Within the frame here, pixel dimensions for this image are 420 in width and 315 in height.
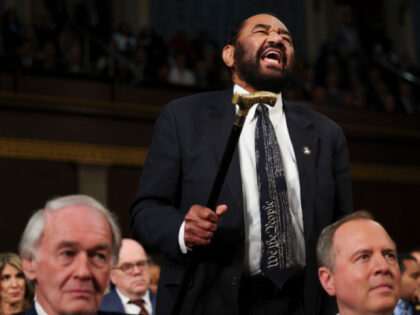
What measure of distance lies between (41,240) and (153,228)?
1.76 feet

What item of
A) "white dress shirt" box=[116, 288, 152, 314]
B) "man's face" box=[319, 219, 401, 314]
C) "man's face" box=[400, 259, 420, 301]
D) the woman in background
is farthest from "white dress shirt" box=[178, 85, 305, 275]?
"man's face" box=[400, 259, 420, 301]

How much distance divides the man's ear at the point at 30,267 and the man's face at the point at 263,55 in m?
0.90

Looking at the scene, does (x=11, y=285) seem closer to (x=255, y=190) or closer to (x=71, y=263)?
(x=255, y=190)

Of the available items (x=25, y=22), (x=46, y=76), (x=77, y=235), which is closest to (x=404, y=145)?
(x=46, y=76)

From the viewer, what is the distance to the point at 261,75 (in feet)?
7.27

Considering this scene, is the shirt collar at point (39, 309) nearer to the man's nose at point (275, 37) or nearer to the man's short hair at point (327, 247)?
the man's short hair at point (327, 247)

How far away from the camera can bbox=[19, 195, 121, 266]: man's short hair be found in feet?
5.36

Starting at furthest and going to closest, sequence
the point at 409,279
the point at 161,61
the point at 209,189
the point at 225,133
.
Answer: the point at 161,61 < the point at 409,279 < the point at 225,133 < the point at 209,189

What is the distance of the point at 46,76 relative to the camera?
7.71 m

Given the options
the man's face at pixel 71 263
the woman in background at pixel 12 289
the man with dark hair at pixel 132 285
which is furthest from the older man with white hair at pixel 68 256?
the man with dark hair at pixel 132 285

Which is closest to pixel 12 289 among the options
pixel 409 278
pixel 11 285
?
pixel 11 285

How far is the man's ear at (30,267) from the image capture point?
5.35ft

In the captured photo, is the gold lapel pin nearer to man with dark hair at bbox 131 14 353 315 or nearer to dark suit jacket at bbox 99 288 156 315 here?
man with dark hair at bbox 131 14 353 315

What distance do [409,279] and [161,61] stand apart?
475cm
